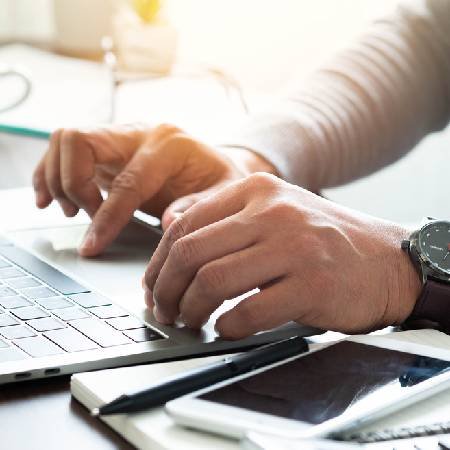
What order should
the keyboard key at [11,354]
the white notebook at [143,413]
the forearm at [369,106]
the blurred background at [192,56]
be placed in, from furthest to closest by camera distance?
the blurred background at [192,56] → the forearm at [369,106] → the keyboard key at [11,354] → the white notebook at [143,413]

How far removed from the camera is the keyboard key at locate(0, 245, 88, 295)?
77 centimetres

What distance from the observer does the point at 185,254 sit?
66 centimetres

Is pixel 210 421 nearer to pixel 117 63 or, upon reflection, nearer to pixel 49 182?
pixel 49 182

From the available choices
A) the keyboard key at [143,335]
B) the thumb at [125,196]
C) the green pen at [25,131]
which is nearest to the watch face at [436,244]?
the keyboard key at [143,335]

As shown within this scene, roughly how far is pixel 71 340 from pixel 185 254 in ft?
0.32

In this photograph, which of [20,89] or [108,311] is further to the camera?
[20,89]

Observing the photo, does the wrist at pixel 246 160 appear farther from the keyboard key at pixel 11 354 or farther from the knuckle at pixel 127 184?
the keyboard key at pixel 11 354

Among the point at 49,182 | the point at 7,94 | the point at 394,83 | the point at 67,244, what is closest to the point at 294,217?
the point at 67,244

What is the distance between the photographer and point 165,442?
49cm

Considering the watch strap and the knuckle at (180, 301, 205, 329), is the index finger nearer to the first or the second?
the knuckle at (180, 301, 205, 329)

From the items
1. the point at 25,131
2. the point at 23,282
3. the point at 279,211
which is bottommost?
the point at 25,131

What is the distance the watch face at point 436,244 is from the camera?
0.73m

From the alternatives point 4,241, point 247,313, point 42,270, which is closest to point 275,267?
point 247,313

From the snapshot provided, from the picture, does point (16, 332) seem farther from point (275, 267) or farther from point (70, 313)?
point (275, 267)
